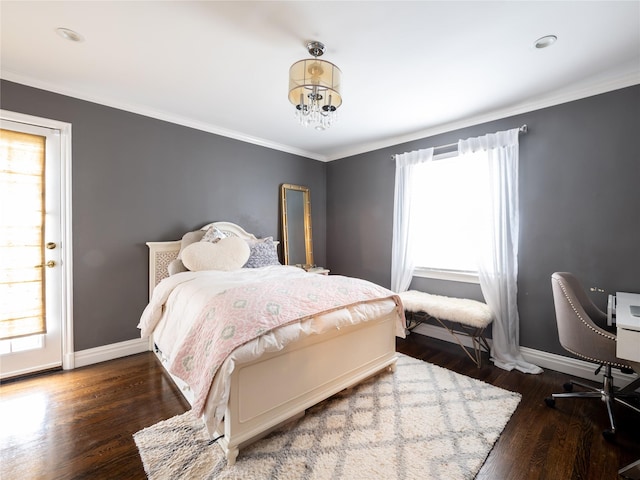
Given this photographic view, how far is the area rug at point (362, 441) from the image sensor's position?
58.0 inches

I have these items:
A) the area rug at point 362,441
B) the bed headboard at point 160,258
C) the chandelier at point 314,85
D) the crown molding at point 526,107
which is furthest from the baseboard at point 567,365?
the bed headboard at point 160,258

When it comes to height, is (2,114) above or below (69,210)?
above

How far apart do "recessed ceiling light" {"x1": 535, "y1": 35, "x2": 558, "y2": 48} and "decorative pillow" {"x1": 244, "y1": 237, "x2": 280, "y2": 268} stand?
9.56ft

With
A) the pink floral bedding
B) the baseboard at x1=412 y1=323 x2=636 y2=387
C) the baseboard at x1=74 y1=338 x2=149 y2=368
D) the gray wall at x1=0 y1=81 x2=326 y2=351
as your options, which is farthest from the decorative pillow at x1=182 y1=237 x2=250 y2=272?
the baseboard at x1=412 y1=323 x2=636 y2=387

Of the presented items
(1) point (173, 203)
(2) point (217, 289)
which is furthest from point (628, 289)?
(1) point (173, 203)

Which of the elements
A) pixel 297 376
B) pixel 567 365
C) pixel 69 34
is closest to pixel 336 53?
pixel 69 34

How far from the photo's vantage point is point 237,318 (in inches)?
62.0

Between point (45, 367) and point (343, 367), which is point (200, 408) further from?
point (45, 367)

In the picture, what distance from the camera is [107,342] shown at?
2783mm

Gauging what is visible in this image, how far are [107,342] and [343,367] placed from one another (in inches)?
93.4

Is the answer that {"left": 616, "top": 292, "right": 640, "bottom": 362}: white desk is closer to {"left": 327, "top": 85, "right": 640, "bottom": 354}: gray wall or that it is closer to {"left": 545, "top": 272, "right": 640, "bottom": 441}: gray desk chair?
{"left": 545, "top": 272, "right": 640, "bottom": 441}: gray desk chair

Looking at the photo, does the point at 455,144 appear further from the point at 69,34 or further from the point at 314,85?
the point at 69,34

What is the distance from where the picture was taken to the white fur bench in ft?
8.71

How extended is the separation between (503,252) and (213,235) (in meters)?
3.00
